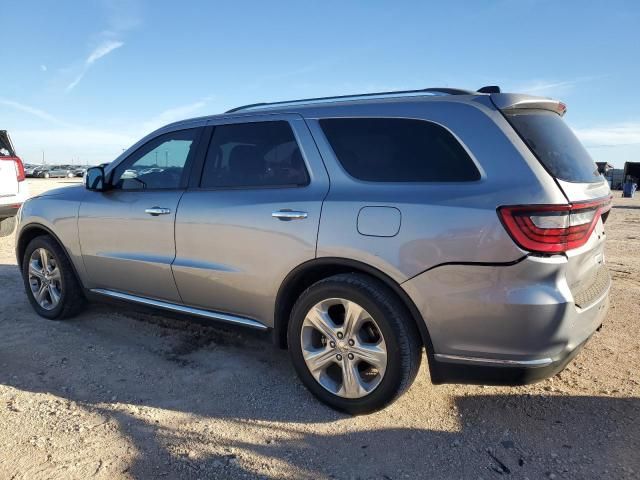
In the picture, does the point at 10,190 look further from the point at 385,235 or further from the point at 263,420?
the point at 385,235

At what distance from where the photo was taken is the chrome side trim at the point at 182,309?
3.38 metres

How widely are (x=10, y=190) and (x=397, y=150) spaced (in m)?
6.60

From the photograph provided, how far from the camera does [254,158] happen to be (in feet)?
11.4

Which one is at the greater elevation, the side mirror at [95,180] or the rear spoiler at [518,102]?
the rear spoiler at [518,102]

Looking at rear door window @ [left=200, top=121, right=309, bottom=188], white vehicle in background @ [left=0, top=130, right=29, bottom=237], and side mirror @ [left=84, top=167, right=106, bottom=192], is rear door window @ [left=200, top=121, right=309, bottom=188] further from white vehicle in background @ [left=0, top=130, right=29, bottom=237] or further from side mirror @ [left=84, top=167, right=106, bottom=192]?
white vehicle in background @ [left=0, top=130, right=29, bottom=237]

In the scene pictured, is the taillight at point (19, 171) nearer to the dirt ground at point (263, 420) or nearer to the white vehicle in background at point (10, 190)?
the white vehicle in background at point (10, 190)

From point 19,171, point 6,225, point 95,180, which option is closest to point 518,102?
point 95,180

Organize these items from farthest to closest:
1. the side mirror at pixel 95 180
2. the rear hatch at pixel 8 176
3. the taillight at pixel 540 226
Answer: the rear hatch at pixel 8 176
the side mirror at pixel 95 180
the taillight at pixel 540 226

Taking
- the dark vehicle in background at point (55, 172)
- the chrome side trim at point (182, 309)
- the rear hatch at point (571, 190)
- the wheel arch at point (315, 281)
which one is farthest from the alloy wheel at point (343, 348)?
the dark vehicle in background at point (55, 172)

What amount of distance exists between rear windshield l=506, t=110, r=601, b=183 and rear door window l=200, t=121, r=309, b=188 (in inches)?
49.5

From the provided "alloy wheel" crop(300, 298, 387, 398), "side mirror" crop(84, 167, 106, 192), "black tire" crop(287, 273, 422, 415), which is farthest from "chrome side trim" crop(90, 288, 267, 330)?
"side mirror" crop(84, 167, 106, 192)

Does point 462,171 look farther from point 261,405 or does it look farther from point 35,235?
point 35,235

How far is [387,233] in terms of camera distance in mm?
2699

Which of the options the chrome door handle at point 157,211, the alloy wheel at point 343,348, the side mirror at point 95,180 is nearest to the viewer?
the alloy wheel at point 343,348
